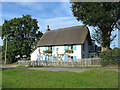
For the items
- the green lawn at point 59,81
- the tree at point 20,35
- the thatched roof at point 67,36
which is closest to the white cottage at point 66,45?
the thatched roof at point 67,36

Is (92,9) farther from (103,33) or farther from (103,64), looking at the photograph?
(103,64)

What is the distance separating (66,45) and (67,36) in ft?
8.38

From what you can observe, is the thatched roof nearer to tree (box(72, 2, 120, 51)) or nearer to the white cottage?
the white cottage

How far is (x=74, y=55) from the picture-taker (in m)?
27.3

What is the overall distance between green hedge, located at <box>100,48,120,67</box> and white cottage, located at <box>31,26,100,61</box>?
7.93m

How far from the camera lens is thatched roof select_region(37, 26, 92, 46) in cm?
2756

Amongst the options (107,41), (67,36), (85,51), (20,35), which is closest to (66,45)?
(67,36)

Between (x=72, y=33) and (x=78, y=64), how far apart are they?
1042 cm

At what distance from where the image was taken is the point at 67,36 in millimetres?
30078

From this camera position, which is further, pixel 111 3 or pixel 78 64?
pixel 78 64

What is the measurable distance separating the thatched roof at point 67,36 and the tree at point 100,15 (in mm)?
4730

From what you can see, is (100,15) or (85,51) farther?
(85,51)

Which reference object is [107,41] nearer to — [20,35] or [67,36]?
[67,36]

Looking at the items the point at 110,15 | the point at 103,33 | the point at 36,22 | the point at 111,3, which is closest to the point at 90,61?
the point at 103,33
